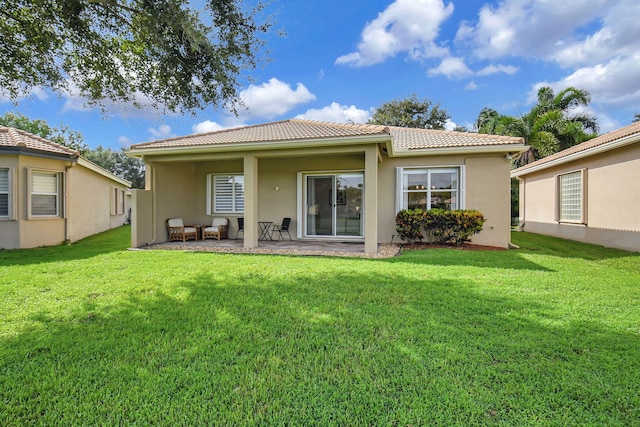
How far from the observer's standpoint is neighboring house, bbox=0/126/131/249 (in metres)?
10.4

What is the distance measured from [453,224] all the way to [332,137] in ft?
16.4

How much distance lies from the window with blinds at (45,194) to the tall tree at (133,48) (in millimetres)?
6281

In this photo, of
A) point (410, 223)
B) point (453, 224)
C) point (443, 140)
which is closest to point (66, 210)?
point (410, 223)

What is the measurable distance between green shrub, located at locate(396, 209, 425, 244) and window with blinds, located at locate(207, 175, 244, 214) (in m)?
6.71

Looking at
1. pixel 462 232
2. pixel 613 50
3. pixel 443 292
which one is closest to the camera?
pixel 443 292

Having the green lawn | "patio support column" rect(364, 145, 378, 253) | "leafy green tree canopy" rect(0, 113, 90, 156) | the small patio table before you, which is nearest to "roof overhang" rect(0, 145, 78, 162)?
the green lawn

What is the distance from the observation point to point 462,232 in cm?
1005

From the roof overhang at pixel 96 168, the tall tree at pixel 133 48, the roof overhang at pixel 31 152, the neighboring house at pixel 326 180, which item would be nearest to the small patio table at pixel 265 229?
the neighboring house at pixel 326 180

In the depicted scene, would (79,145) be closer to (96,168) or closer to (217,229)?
(96,168)

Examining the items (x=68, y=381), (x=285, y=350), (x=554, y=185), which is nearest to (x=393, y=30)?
(x=554, y=185)

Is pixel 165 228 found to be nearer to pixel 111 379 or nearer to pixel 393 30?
pixel 111 379

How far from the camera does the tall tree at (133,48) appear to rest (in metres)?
5.30

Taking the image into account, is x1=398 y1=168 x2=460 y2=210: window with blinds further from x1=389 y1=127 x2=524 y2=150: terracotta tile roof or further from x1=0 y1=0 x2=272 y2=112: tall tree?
x1=0 y1=0 x2=272 y2=112: tall tree

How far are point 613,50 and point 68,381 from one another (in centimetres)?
2825
